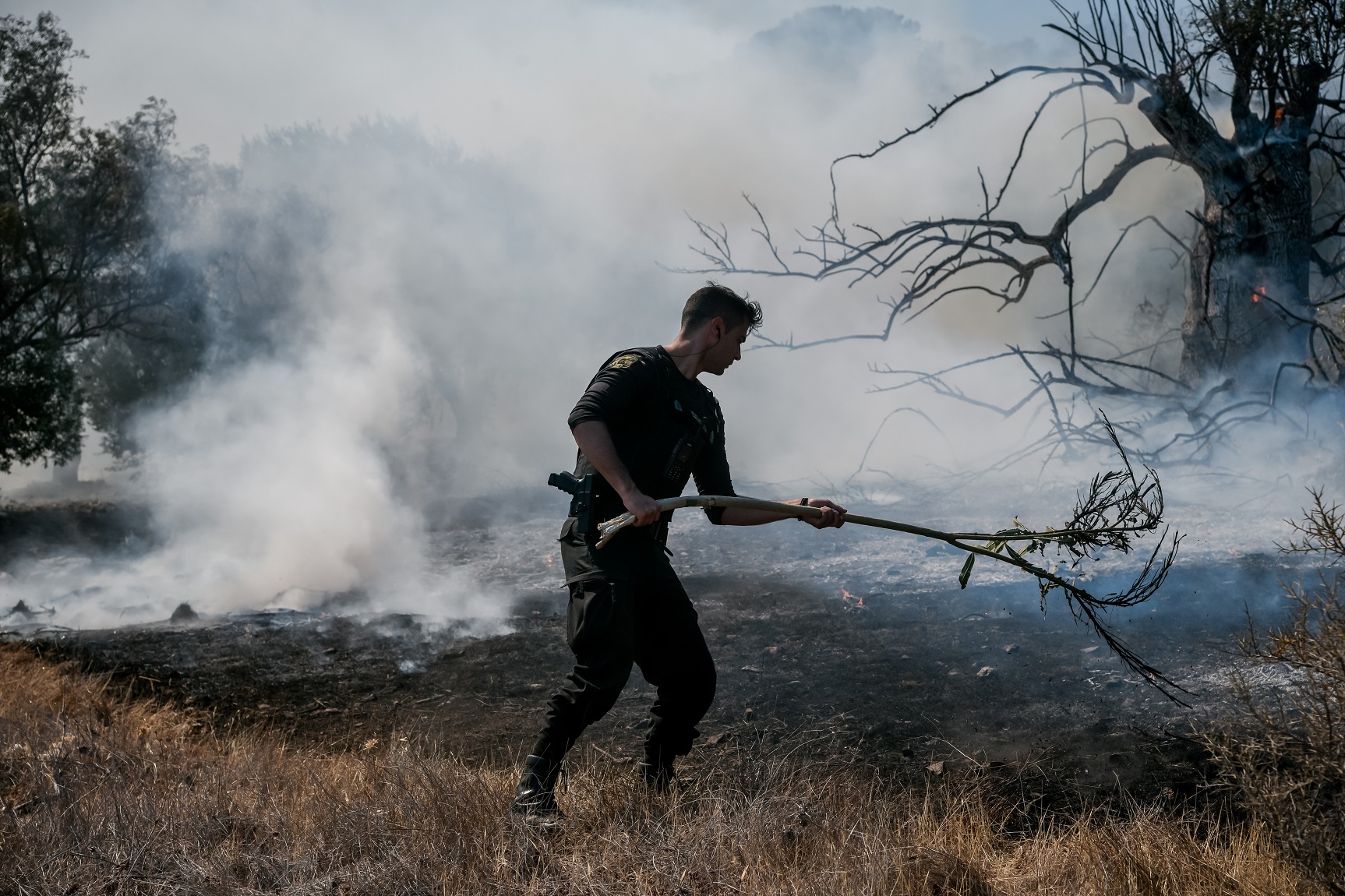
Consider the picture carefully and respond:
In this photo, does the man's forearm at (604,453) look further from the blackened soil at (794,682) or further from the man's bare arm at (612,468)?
the blackened soil at (794,682)

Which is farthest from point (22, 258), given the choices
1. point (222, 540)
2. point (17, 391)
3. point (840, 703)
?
point (840, 703)

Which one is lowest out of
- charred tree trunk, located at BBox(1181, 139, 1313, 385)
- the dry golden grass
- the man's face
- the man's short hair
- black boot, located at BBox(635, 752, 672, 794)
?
the dry golden grass

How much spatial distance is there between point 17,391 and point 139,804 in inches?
388

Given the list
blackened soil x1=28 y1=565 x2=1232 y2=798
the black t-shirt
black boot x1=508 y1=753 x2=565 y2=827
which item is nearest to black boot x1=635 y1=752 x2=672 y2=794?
black boot x1=508 y1=753 x2=565 y2=827

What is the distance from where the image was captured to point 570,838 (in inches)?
119

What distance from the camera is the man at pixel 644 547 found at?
3070mm

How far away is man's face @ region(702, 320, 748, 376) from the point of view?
11.4 feet

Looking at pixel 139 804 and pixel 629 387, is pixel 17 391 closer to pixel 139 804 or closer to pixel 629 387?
pixel 139 804

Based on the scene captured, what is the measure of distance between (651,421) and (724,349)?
1.29 feet

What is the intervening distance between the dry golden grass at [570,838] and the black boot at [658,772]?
0.26 feet

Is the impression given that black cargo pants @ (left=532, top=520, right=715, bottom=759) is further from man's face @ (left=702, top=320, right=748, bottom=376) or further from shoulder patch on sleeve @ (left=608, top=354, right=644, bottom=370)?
man's face @ (left=702, top=320, right=748, bottom=376)

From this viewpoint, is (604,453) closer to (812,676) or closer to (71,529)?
(812,676)

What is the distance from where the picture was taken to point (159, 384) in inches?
618

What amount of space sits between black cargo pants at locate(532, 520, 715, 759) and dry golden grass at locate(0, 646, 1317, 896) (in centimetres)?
27
